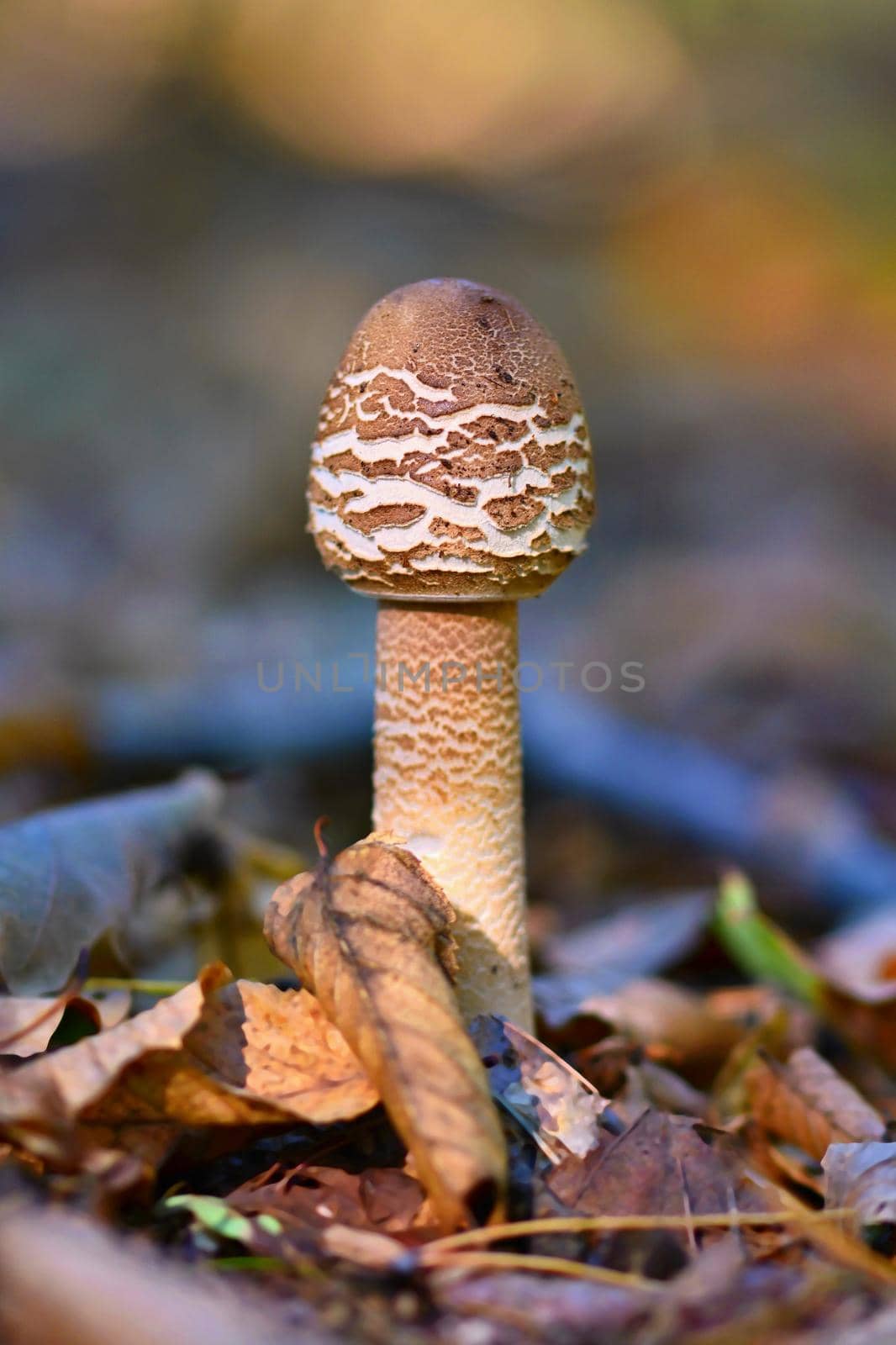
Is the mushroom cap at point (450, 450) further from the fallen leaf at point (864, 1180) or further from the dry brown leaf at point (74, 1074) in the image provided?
the fallen leaf at point (864, 1180)

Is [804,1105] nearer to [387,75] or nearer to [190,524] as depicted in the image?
[190,524]

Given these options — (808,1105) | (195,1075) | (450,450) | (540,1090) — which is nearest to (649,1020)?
(808,1105)

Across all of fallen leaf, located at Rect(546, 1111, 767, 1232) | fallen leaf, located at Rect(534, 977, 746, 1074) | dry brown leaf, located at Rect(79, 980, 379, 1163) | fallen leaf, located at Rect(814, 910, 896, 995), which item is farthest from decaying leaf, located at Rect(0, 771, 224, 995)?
fallen leaf, located at Rect(814, 910, 896, 995)

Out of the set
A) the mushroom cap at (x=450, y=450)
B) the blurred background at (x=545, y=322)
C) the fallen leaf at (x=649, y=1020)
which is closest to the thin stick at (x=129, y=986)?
the fallen leaf at (x=649, y=1020)

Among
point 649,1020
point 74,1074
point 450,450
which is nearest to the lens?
point 74,1074

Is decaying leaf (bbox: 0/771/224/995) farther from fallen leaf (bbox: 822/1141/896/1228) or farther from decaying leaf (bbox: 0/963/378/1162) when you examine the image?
fallen leaf (bbox: 822/1141/896/1228)

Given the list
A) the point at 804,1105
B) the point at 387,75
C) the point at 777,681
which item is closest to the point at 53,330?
the point at 387,75

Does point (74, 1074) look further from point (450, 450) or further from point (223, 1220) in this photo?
point (450, 450)
